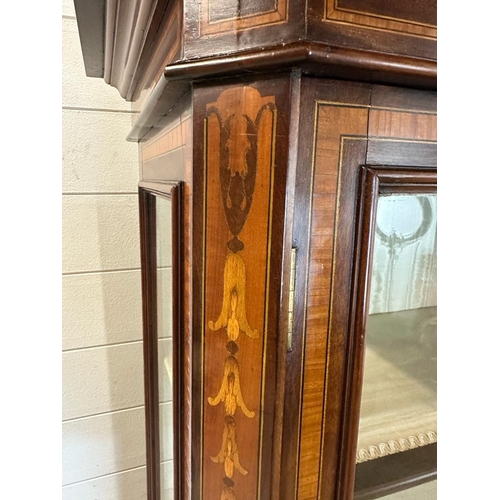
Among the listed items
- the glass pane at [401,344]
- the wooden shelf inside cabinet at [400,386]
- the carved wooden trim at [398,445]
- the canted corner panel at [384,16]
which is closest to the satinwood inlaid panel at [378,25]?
the canted corner panel at [384,16]

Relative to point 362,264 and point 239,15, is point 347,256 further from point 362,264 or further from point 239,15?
point 239,15

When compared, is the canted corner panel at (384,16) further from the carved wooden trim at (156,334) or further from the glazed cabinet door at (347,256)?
the carved wooden trim at (156,334)

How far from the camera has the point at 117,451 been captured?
38.4 inches

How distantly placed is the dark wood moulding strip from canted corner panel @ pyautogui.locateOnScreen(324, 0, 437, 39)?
0.9 inches

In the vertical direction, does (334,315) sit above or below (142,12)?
below

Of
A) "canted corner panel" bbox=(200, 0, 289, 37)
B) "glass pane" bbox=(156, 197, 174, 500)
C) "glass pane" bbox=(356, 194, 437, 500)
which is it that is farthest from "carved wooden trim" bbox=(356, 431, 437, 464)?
"canted corner panel" bbox=(200, 0, 289, 37)

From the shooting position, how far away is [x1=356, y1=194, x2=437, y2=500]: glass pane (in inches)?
13.9

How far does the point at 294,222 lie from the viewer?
28 centimetres

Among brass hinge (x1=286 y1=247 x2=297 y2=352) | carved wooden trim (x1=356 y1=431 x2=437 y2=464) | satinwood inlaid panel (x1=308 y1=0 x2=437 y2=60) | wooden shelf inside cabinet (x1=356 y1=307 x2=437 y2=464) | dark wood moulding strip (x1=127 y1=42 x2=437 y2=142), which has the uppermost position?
satinwood inlaid panel (x1=308 y1=0 x2=437 y2=60)

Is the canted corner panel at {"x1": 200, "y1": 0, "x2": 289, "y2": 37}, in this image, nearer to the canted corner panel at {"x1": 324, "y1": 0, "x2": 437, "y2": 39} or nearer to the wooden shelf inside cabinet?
the canted corner panel at {"x1": 324, "y1": 0, "x2": 437, "y2": 39}

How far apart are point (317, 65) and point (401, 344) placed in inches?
11.5
